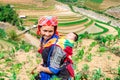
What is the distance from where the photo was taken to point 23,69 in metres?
8.26

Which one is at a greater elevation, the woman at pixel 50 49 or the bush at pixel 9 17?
the woman at pixel 50 49

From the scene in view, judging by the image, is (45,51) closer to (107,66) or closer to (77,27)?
(107,66)

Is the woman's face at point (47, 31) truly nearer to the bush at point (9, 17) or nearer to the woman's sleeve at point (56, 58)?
the woman's sleeve at point (56, 58)

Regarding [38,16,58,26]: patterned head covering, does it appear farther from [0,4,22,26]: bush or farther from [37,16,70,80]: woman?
[0,4,22,26]: bush

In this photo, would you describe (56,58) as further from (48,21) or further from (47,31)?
(48,21)

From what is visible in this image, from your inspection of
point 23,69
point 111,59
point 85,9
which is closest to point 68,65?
point 23,69

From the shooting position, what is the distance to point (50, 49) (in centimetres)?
487

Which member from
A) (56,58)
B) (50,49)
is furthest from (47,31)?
(56,58)

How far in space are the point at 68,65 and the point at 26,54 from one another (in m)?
5.67

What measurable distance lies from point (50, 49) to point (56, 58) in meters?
0.15

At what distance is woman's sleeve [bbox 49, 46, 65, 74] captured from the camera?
15.9 ft

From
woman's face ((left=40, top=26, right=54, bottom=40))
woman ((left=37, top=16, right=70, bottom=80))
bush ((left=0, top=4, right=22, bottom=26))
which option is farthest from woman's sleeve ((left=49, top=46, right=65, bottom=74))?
bush ((left=0, top=4, right=22, bottom=26))

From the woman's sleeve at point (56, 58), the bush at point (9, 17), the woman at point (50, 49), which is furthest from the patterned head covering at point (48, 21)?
the bush at point (9, 17)

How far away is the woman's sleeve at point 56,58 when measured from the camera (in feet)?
15.9
